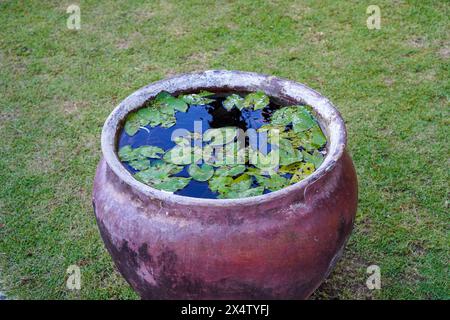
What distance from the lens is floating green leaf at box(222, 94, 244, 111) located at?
103 inches

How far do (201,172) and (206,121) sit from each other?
0.37 m

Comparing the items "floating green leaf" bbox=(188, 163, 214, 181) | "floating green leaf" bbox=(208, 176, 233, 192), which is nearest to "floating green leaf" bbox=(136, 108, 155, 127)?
"floating green leaf" bbox=(188, 163, 214, 181)

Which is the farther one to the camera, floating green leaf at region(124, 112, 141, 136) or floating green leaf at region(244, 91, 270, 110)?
floating green leaf at region(244, 91, 270, 110)

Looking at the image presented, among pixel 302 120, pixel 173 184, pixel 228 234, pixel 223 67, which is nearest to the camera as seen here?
pixel 228 234

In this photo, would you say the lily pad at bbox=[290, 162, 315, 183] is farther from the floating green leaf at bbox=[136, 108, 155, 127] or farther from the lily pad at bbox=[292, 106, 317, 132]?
the floating green leaf at bbox=[136, 108, 155, 127]

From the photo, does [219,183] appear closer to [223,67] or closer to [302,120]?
[302,120]

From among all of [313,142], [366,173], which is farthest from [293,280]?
[366,173]

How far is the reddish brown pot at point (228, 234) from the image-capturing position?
1972 mm

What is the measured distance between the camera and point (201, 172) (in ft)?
7.61

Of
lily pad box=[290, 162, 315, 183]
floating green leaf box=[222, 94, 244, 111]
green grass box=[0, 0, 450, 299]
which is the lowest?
green grass box=[0, 0, 450, 299]

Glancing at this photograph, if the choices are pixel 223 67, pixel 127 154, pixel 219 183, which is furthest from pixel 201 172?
pixel 223 67

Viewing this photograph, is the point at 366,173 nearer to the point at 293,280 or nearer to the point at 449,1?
the point at 293,280

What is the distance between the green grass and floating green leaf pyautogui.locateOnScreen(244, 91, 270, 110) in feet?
3.33

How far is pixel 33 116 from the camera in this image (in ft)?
13.4
